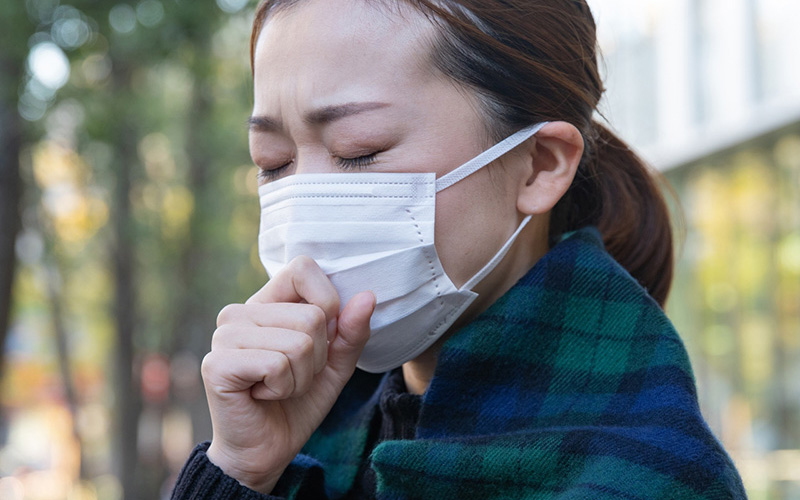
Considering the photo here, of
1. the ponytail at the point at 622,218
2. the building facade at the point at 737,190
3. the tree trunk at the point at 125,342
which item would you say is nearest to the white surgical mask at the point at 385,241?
the ponytail at the point at 622,218

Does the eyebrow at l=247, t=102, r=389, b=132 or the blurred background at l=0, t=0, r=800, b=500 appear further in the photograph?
the blurred background at l=0, t=0, r=800, b=500

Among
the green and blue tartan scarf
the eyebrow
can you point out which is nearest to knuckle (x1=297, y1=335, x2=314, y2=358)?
the green and blue tartan scarf

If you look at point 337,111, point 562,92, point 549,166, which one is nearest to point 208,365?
point 337,111

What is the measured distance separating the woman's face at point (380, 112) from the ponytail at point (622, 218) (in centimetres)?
33

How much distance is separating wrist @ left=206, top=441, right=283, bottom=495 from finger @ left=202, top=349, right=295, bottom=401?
0.14 meters

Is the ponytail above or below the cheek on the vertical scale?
below

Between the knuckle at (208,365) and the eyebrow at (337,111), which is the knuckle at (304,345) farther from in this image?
the eyebrow at (337,111)

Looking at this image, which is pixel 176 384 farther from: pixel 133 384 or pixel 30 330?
pixel 30 330

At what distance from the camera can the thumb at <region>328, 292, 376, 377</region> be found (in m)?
1.78

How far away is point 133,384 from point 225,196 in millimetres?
3807

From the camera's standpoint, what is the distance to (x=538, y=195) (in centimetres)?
192

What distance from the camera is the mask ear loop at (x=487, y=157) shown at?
6.04ft

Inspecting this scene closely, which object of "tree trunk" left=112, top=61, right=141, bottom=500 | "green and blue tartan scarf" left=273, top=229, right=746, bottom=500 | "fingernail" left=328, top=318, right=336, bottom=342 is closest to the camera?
"green and blue tartan scarf" left=273, top=229, right=746, bottom=500

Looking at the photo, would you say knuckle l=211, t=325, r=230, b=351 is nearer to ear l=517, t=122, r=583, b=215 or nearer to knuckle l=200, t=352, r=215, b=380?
knuckle l=200, t=352, r=215, b=380
